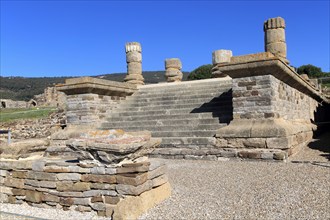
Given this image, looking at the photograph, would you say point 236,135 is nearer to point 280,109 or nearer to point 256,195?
point 280,109

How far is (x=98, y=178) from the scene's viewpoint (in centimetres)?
432

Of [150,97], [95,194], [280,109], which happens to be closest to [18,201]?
[95,194]

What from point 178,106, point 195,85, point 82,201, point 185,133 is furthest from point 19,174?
point 195,85

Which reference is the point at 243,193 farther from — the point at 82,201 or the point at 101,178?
the point at 82,201

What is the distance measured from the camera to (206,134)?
8.38 m

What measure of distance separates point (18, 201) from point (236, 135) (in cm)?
463

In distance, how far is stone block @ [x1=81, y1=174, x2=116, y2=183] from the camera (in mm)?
4266

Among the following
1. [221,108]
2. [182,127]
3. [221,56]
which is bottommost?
[182,127]

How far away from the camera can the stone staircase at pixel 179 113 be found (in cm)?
849

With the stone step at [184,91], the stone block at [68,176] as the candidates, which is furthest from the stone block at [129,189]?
the stone step at [184,91]

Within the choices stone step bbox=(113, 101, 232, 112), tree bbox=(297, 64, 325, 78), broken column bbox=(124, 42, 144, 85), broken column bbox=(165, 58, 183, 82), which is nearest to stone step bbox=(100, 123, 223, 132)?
stone step bbox=(113, 101, 232, 112)

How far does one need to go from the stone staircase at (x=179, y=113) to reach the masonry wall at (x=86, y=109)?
357mm

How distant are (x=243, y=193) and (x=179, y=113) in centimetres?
524

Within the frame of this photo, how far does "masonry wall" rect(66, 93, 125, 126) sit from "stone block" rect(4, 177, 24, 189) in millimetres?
5291
